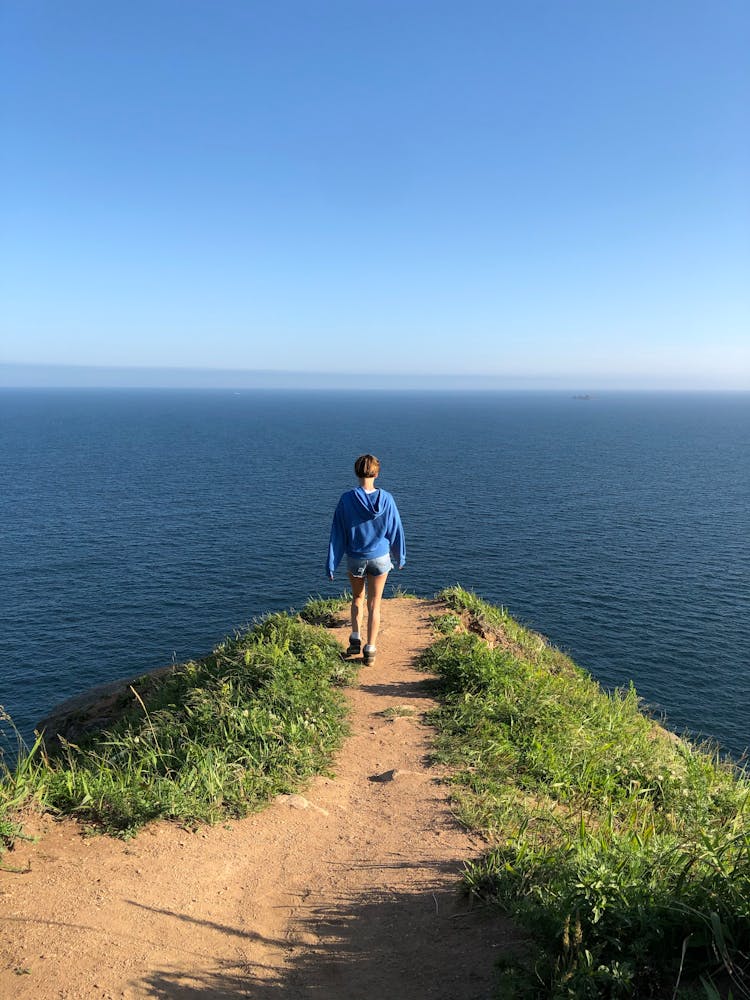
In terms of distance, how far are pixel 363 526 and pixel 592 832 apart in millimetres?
4670

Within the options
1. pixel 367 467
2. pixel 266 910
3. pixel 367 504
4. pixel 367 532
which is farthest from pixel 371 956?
pixel 367 467

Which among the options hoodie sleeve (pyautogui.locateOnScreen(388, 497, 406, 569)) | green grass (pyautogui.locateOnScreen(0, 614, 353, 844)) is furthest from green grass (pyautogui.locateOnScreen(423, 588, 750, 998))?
hoodie sleeve (pyautogui.locateOnScreen(388, 497, 406, 569))

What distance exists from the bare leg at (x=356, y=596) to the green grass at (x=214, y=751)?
53 cm

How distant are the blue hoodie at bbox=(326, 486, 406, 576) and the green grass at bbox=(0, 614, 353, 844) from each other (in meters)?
1.63

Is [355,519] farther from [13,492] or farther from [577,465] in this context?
[577,465]

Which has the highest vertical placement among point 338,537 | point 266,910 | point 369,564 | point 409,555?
point 338,537

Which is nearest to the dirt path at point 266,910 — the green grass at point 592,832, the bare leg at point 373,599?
the green grass at point 592,832

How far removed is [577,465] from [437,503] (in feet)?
120

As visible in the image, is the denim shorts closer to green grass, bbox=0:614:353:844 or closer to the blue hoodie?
the blue hoodie

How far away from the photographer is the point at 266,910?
4.55 metres

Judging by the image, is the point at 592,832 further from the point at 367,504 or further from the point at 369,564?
the point at 367,504

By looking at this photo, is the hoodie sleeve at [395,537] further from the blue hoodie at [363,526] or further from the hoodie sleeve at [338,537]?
the hoodie sleeve at [338,537]

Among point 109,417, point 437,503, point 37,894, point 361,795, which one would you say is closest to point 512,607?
point 437,503

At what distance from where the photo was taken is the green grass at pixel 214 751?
560 centimetres
